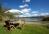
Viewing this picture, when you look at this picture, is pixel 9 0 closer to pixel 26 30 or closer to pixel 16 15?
pixel 16 15

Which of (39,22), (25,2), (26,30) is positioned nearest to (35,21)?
(39,22)

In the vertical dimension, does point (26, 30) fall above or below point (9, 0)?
below

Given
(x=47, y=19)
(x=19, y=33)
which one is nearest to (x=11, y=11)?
(x=19, y=33)

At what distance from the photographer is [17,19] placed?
158 centimetres

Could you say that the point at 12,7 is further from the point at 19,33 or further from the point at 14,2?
the point at 19,33

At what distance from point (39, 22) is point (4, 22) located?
423mm

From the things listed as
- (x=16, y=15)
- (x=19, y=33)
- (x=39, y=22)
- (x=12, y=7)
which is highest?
(x=12, y=7)

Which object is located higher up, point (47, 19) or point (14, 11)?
point (14, 11)

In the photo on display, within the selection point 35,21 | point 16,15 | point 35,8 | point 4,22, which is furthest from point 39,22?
point 4,22

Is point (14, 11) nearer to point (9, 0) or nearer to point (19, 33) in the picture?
point (9, 0)

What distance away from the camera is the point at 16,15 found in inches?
62.9

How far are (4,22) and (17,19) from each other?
0.53 ft

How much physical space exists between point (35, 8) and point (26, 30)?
11.2 inches

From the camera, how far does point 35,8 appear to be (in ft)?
5.14
